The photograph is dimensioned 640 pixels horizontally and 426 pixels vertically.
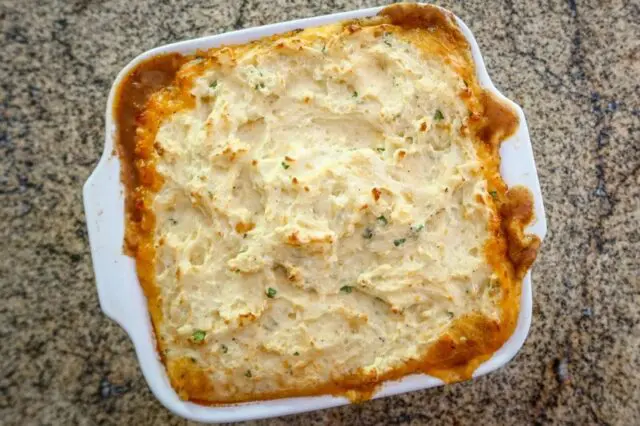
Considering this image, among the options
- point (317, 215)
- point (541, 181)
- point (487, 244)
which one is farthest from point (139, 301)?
point (541, 181)

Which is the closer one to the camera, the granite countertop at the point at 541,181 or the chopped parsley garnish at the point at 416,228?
the chopped parsley garnish at the point at 416,228

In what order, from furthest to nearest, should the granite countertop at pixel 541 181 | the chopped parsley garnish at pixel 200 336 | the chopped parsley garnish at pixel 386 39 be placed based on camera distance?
1. the granite countertop at pixel 541 181
2. the chopped parsley garnish at pixel 386 39
3. the chopped parsley garnish at pixel 200 336

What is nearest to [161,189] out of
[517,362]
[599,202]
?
[517,362]

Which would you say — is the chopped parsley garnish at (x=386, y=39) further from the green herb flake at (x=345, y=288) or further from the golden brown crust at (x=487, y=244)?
the green herb flake at (x=345, y=288)

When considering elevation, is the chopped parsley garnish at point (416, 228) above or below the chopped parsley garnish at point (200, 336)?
above

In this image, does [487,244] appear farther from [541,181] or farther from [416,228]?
[541,181]

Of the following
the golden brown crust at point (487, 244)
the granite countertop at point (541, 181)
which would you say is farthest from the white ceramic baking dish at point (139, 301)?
the granite countertop at point (541, 181)
